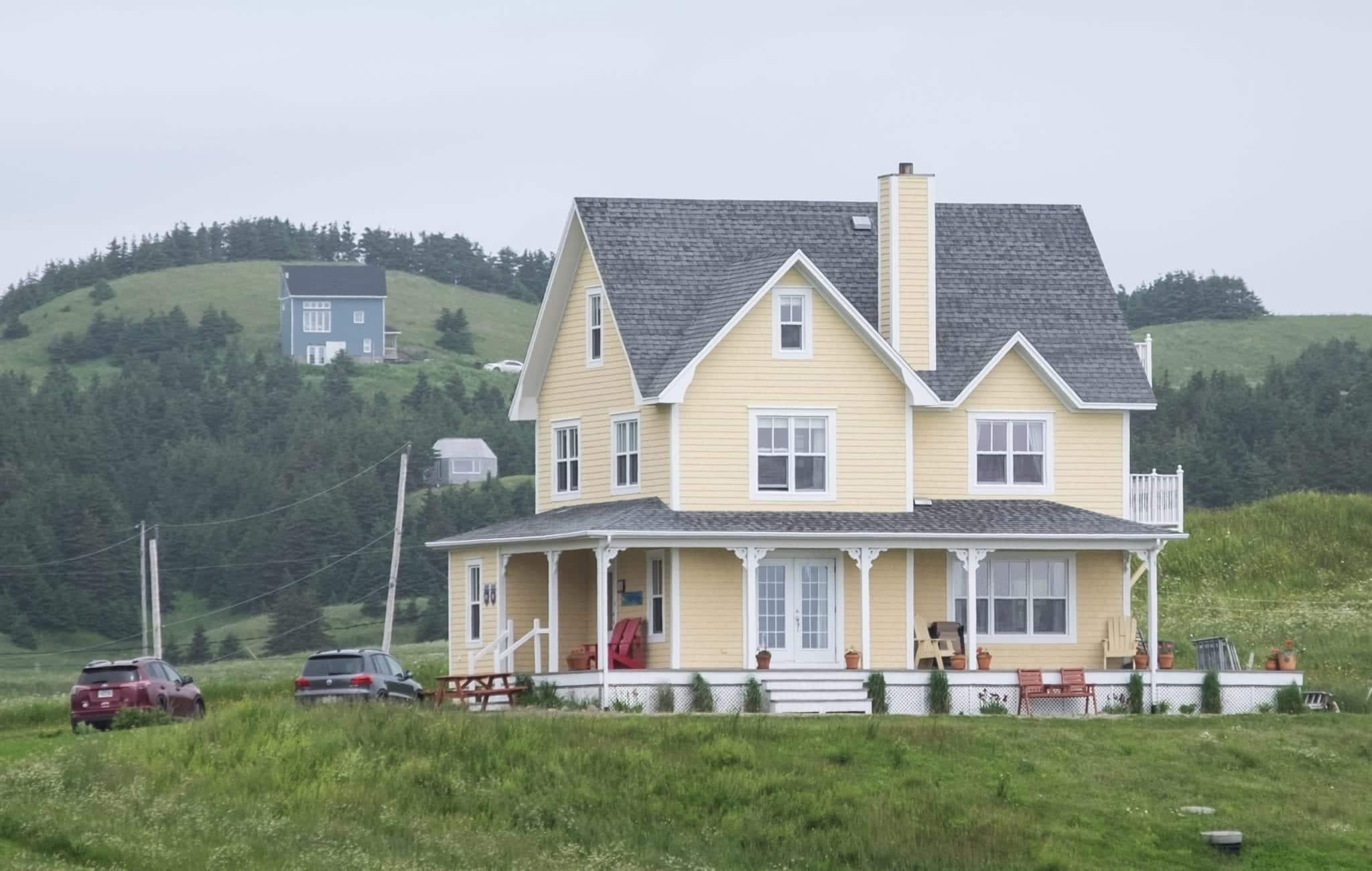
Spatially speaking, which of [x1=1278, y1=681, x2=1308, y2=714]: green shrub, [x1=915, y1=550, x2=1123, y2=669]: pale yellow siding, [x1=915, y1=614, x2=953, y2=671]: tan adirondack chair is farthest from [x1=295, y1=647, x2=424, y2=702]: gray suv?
[x1=1278, y1=681, x2=1308, y2=714]: green shrub

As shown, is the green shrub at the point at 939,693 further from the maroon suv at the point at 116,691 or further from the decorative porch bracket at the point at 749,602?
the maroon suv at the point at 116,691

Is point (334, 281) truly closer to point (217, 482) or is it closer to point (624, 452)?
point (217, 482)

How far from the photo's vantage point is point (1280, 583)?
6475 cm

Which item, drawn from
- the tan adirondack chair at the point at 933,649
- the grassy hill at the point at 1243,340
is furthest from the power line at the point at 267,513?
the tan adirondack chair at the point at 933,649

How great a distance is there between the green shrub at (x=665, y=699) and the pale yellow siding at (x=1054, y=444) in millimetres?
8265

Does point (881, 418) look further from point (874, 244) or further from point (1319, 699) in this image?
point (1319, 699)

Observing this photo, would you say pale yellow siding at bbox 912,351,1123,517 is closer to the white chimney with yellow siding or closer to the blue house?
the white chimney with yellow siding

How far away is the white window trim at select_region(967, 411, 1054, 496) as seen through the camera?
48.6 m

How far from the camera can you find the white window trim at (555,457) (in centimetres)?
4934

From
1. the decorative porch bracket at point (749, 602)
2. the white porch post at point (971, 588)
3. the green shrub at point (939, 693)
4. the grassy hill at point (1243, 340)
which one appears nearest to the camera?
the green shrub at point (939, 693)

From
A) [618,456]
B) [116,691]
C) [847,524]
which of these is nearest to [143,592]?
[618,456]

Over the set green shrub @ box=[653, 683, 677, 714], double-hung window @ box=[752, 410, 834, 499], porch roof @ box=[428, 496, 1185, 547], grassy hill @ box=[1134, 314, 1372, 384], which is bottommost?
green shrub @ box=[653, 683, 677, 714]

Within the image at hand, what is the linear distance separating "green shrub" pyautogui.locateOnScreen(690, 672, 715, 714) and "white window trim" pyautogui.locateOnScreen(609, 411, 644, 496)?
555 cm

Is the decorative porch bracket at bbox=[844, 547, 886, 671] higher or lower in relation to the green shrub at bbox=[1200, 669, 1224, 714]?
higher
